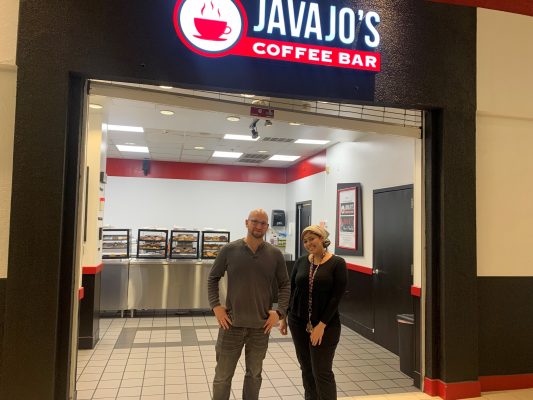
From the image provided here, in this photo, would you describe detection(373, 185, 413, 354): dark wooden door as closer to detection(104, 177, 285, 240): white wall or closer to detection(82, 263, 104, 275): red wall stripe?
detection(82, 263, 104, 275): red wall stripe

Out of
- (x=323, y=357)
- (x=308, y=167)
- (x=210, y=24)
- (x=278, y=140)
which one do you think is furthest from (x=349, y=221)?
(x=210, y=24)

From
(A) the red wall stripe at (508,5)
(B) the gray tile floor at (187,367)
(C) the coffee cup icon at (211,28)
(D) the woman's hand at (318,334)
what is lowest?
(B) the gray tile floor at (187,367)

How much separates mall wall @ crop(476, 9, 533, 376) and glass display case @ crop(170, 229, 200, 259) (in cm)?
498

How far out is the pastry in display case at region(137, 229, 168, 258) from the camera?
7312 millimetres

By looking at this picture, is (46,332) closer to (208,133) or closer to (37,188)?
(37,188)

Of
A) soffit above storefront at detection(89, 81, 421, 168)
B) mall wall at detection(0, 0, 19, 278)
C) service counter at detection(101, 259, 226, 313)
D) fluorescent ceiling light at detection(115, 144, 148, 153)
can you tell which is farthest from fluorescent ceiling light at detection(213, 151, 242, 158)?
mall wall at detection(0, 0, 19, 278)

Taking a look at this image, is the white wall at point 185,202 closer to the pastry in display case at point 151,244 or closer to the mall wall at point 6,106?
the pastry in display case at point 151,244

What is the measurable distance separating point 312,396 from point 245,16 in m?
2.90

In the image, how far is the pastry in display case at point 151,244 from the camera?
731 cm

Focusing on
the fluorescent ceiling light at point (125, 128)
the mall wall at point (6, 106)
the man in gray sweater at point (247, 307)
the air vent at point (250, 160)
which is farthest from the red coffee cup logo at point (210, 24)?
the air vent at point (250, 160)

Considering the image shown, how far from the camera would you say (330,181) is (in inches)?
312

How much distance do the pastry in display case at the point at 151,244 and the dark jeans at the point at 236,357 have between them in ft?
15.3

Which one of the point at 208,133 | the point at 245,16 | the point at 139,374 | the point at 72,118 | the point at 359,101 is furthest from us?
the point at 208,133

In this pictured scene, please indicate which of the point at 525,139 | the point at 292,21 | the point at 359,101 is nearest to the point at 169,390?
the point at 359,101
